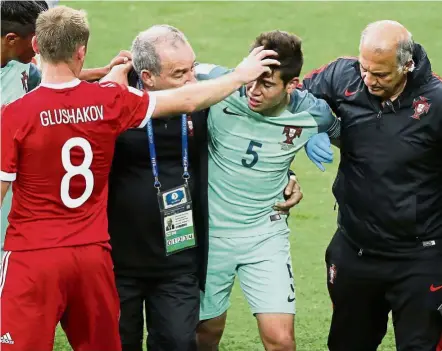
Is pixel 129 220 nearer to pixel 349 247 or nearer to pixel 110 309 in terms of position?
pixel 110 309

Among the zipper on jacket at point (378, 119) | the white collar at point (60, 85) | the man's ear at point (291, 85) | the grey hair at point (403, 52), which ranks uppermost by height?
the white collar at point (60, 85)

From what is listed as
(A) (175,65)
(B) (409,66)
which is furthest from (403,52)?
(A) (175,65)

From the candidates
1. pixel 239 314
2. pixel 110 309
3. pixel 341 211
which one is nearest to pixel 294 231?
pixel 239 314

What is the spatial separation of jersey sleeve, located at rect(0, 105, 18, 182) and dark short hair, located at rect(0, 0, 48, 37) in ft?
3.26

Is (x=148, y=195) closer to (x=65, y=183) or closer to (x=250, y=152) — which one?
(x=250, y=152)

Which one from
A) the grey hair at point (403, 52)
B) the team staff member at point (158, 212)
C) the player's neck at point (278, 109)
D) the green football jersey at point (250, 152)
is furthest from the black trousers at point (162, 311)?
the grey hair at point (403, 52)

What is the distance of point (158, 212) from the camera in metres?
5.89

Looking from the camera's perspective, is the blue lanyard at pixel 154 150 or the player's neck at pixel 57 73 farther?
the blue lanyard at pixel 154 150

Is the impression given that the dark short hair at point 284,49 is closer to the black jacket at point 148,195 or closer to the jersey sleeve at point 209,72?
the jersey sleeve at point 209,72

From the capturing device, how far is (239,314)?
794 centimetres

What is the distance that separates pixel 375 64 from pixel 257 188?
0.86m

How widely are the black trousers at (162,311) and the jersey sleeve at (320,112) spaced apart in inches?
38.6

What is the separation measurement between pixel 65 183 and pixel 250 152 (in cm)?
112

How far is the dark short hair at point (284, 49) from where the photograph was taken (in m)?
5.93
